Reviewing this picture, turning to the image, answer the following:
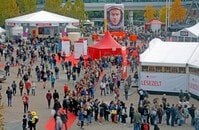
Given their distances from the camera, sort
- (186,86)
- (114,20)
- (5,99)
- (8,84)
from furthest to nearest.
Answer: (114,20), (8,84), (186,86), (5,99)

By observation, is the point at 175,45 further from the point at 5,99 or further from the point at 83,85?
the point at 5,99

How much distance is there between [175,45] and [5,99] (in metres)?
11.9

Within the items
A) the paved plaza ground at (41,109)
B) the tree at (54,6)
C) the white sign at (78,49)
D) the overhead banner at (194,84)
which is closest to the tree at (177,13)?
the tree at (54,6)

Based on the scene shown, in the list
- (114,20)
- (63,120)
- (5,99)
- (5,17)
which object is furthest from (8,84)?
(5,17)

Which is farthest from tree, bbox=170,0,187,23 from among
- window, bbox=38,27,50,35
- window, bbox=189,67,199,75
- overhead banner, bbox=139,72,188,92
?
window, bbox=189,67,199,75

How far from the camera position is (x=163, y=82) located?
33188 millimetres

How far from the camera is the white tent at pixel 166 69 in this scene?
32.7 meters

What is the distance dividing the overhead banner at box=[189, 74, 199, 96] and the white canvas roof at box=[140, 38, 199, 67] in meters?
1.00

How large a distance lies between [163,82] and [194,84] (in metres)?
2.18

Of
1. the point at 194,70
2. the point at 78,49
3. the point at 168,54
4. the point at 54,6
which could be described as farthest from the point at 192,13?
the point at 194,70

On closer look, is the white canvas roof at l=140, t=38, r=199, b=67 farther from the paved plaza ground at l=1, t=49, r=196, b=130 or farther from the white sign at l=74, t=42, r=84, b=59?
the white sign at l=74, t=42, r=84, b=59

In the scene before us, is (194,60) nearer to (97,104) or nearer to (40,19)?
(97,104)

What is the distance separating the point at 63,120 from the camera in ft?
75.9

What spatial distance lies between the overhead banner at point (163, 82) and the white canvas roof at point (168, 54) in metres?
0.70
